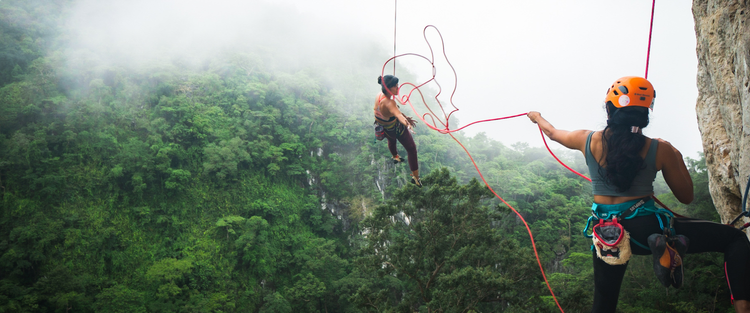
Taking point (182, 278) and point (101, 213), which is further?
point (101, 213)

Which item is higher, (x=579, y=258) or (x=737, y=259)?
(x=737, y=259)

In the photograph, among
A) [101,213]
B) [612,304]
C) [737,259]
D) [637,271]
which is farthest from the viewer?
[101,213]

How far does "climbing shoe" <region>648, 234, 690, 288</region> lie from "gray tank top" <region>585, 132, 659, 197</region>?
188 millimetres

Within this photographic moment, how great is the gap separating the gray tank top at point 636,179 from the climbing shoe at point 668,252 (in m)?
0.19

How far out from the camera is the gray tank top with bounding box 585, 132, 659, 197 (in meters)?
1.42

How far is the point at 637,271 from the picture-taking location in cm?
1112

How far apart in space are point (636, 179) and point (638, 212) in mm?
154

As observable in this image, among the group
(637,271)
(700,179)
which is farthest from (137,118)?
(700,179)

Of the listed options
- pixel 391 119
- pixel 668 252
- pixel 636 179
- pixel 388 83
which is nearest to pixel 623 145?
pixel 636 179

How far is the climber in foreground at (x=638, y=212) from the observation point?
4.55 ft

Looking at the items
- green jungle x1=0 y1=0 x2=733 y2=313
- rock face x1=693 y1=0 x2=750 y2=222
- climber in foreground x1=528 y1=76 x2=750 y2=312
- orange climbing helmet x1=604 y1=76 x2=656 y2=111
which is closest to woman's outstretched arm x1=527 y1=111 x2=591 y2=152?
climber in foreground x1=528 y1=76 x2=750 y2=312

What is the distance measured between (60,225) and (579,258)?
65.4 feet

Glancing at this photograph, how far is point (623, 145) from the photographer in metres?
1.41

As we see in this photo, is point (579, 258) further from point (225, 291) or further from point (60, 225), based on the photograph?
point (60, 225)
